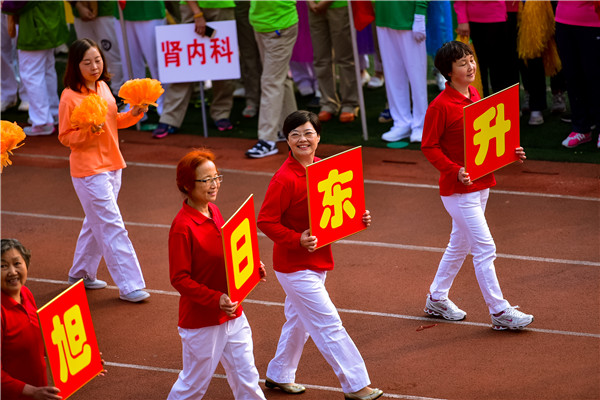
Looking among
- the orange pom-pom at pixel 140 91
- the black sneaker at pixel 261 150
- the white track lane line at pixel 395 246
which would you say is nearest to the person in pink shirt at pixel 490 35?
the black sneaker at pixel 261 150

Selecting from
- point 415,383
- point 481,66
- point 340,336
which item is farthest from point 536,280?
point 481,66

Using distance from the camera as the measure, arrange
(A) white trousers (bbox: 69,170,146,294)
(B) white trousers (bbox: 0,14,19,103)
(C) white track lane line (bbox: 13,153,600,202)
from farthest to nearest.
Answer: (B) white trousers (bbox: 0,14,19,103), (C) white track lane line (bbox: 13,153,600,202), (A) white trousers (bbox: 69,170,146,294)

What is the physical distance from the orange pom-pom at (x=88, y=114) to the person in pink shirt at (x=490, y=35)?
17.3ft

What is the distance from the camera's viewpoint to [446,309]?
23.4 ft

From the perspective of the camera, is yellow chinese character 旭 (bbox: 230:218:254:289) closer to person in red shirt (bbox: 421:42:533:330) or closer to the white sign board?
person in red shirt (bbox: 421:42:533:330)

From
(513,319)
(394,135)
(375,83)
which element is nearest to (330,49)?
(394,135)

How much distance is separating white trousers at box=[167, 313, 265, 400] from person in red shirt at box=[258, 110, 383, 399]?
48 cm

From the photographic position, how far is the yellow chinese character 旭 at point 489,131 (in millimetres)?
6613

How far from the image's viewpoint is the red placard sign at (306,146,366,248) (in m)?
5.54

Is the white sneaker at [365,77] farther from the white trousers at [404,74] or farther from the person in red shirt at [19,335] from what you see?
the person in red shirt at [19,335]

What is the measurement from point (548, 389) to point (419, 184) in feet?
15.0

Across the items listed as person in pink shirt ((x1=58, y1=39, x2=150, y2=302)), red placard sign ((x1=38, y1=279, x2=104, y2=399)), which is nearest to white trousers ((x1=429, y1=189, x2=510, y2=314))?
person in pink shirt ((x1=58, y1=39, x2=150, y2=302))

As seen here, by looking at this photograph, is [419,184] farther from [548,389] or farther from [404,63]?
[548,389]

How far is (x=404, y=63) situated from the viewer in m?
11.6
